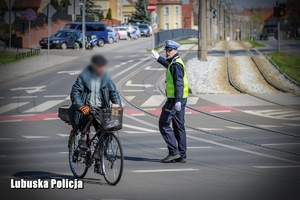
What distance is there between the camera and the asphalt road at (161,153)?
343 inches

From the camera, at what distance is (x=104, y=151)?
9148 millimetres

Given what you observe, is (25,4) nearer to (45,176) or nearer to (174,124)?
(174,124)

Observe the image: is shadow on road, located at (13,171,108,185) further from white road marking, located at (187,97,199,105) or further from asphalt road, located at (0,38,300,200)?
white road marking, located at (187,97,199,105)

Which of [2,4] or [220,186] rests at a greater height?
[2,4]

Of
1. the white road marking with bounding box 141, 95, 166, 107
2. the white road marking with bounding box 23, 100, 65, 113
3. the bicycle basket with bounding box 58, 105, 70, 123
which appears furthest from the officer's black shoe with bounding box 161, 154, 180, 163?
the white road marking with bounding box 141, 95, 166, 107

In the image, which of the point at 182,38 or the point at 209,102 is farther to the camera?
the point at 182,38

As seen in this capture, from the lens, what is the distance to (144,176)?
9.89 meters

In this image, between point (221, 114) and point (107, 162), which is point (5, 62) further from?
point (107, 162)

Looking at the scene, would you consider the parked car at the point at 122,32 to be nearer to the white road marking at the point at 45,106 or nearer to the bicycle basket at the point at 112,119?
the white road marking at the point at 45,106

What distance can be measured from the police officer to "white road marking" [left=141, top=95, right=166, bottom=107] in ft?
32.9

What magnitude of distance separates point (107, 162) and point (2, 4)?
3456 centimetres

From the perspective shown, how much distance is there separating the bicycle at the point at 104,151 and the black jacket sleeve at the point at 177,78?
6.23 feet

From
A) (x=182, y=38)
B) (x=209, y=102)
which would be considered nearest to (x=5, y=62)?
(x=209, y=102)

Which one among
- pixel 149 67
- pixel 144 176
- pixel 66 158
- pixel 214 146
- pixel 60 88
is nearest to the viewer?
pixel 144 176
